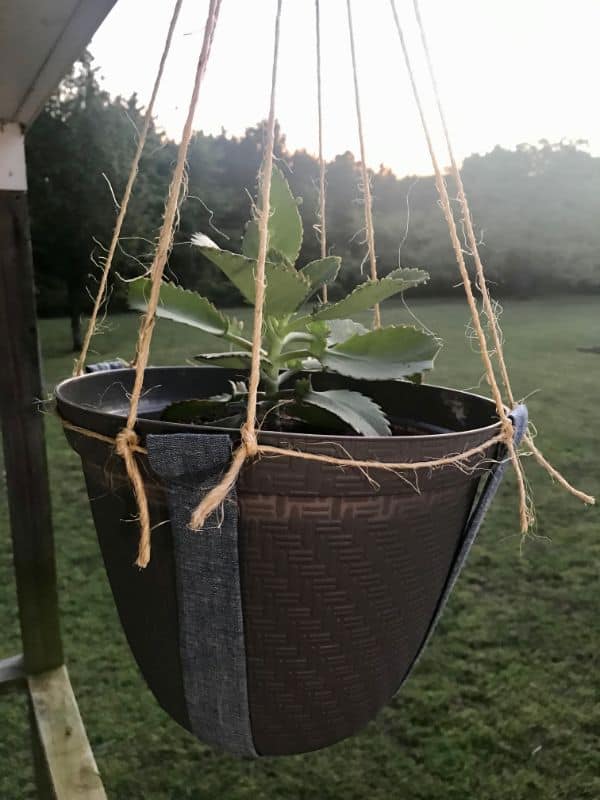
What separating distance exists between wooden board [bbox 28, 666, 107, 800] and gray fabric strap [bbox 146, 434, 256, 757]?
43 centimetres

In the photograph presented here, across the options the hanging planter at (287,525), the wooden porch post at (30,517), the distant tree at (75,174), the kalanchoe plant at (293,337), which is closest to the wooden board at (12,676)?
the wooden porch post at (30,517)

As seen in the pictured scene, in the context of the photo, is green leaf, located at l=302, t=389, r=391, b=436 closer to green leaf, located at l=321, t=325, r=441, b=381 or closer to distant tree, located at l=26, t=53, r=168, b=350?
green leaf, located at l=321, t=325, r=441, b=381

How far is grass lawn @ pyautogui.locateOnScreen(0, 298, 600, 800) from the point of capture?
117cm

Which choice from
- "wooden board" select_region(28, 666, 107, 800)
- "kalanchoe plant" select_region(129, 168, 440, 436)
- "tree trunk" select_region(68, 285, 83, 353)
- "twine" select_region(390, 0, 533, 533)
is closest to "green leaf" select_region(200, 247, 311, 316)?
"kalanchoe plant" select_region(129, 168, 440, 436)

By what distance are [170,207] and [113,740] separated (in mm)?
1147

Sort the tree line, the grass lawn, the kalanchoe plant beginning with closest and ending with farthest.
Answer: the kalanchoe plant → the grass lawn → the tree line

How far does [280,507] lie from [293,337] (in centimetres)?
18

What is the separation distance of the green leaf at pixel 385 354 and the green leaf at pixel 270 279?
51 mm

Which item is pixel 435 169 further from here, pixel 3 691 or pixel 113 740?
pixel 113 740

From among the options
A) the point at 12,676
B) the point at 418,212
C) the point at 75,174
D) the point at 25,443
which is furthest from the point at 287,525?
the point at 75,174

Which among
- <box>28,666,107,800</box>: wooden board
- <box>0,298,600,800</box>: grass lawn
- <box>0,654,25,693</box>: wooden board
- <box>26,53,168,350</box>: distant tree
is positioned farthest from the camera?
<box>26,53,168,350</box>: distant tree

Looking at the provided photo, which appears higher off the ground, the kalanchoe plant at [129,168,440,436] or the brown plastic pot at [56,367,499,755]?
the kalanchoe plant at [129,168,440,436]

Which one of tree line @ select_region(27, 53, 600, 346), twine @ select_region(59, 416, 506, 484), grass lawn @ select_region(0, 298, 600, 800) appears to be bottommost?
grass lawn @ select_region(0, 298, 600, 800)

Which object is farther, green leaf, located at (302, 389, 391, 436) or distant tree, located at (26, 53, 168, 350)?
distant tree, located at (26, 53, 168, 350)
